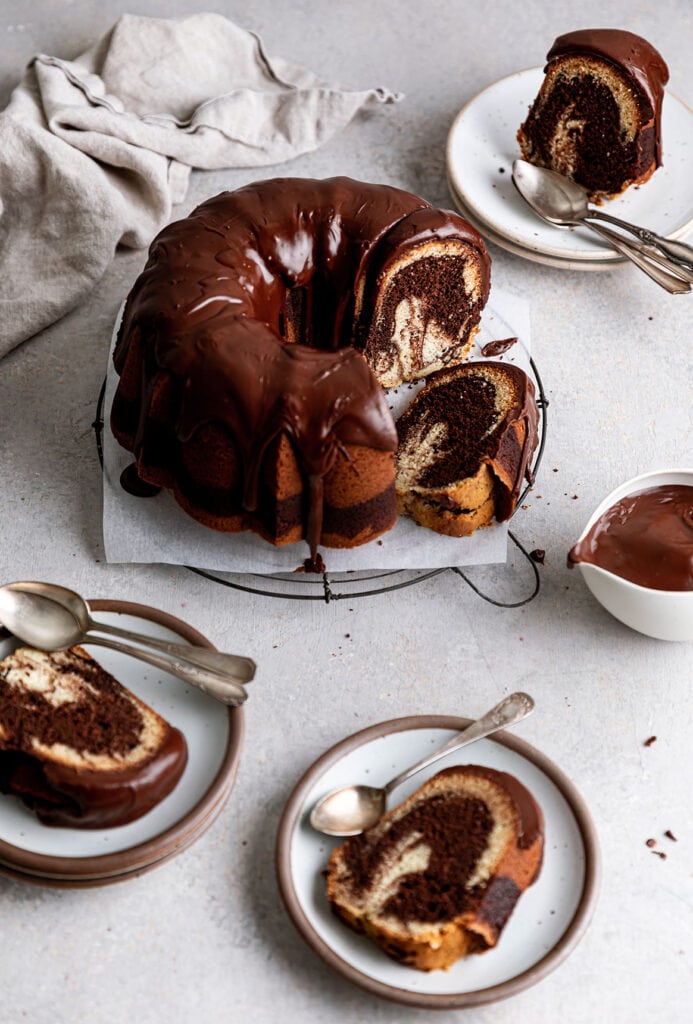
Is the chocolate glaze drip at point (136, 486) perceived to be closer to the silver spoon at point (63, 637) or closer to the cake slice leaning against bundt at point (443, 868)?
the silver spoon at point (63, 637)

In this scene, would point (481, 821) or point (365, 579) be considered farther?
point (365, 579)

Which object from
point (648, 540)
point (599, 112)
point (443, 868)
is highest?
point (599, 112)

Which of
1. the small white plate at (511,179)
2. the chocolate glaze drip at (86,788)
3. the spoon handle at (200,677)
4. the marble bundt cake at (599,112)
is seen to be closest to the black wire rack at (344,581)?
the spoon handle at (200,677)

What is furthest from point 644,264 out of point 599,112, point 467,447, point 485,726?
point 485,726

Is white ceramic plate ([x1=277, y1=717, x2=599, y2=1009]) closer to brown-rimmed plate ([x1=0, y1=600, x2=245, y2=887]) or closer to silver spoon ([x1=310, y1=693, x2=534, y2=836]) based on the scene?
silver spoon ([x1=310, y1=693, x2=534, y2=836])

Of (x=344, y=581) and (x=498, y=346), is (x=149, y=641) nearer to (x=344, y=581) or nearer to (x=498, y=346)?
(x=344, y=581)

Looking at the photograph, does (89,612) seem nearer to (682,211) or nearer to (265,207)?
(265,207)

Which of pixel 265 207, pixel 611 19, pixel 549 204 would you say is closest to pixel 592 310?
pixel 549 204
